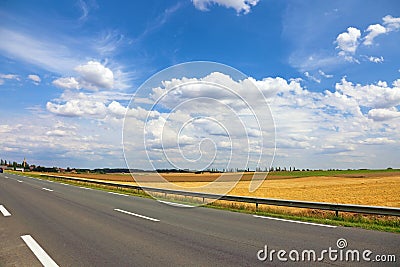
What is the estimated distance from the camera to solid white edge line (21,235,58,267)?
606 centimetres

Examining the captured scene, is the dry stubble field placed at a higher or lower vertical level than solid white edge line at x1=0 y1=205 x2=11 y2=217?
higher

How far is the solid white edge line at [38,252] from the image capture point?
606cm

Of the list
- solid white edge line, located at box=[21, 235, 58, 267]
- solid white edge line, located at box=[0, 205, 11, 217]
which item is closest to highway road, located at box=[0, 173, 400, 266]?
solid white edge line, located at box=[21, 235, 58, 267]

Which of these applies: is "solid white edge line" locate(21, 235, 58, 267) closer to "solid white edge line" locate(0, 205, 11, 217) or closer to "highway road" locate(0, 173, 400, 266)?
"highway road" locate(0, 173, 400, 266)

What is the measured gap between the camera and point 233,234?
849 centimetres

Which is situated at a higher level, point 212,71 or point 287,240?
point 212,71

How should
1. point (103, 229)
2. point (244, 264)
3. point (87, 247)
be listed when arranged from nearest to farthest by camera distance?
point (244, 264) → point (87, 247) → point (103, 229)

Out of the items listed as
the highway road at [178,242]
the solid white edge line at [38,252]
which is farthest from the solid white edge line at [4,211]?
the solid white edge line at [38,252]

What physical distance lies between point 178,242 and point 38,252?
2975mm

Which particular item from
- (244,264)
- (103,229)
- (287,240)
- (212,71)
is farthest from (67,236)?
(212,71)

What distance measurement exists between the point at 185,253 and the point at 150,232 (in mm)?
2467

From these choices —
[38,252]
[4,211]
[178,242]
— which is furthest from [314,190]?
[38,252]

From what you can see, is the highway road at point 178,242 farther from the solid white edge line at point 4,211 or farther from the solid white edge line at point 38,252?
the solid white edge line at point 4,211

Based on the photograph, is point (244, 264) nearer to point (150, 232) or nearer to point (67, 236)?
point (150, 232)
